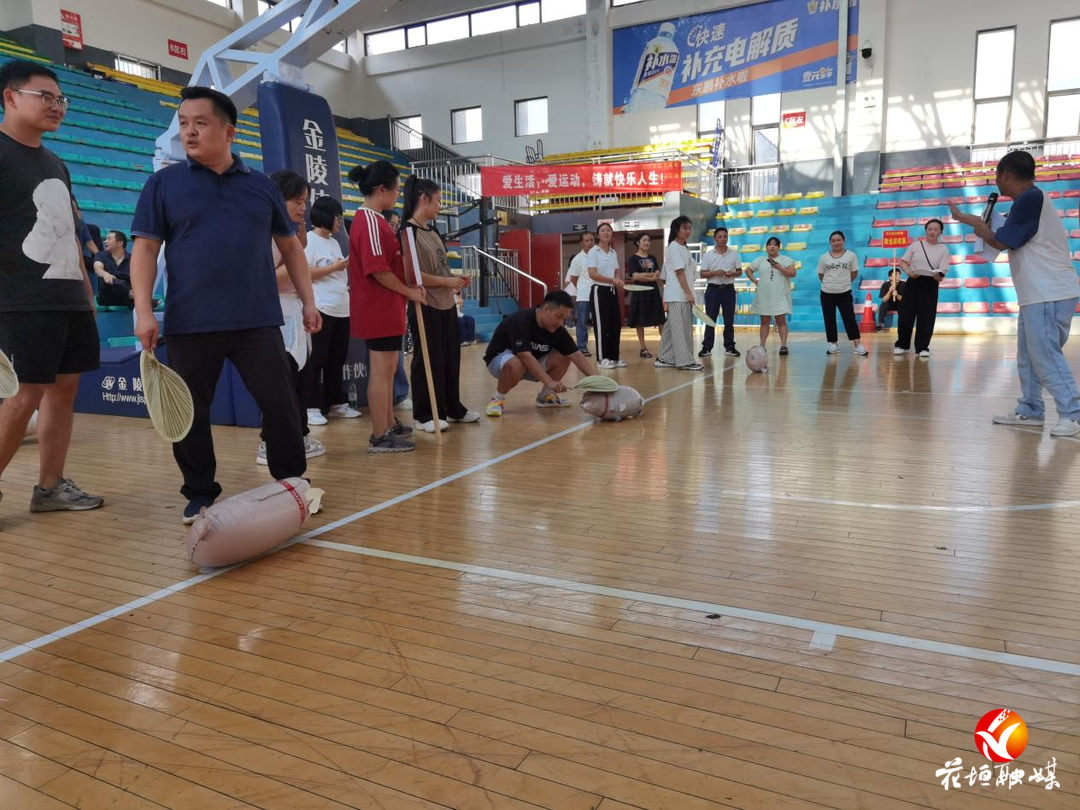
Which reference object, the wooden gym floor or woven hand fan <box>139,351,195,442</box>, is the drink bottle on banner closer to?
the wooden gym floor

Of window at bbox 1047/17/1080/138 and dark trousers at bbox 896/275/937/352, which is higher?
window at bbox 1047/17/1080/138

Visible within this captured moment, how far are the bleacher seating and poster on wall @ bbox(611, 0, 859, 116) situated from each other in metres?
7.84

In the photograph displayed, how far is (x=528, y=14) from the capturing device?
808 inches

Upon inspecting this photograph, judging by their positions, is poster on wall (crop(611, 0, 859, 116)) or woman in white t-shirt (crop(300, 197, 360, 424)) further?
poster on wall (crop(611, 0, 859, 116))

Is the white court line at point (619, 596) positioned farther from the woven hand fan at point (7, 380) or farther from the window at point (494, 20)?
the window at point (494, 20)

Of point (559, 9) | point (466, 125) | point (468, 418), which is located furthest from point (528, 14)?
point (468, 418)

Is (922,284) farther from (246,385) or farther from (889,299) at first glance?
(246,385)

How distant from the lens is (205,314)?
271 centimetres

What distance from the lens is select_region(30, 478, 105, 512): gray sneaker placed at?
3.23 m

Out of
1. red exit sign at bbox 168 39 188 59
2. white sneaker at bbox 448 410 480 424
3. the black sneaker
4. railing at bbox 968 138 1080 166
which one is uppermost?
red exit sign at bbox 168 39 188 59

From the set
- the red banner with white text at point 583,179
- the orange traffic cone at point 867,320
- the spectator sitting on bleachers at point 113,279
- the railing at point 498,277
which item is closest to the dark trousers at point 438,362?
the spectator sitting on bleachers at point 113,279

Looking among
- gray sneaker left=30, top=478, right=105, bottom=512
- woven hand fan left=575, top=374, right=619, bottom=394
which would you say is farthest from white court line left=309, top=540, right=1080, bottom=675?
Answer: woven hand fan left=575, top=374, right=619, bottom=394

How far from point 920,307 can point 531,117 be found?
14793mm

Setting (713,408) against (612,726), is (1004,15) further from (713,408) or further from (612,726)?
(612,726)
